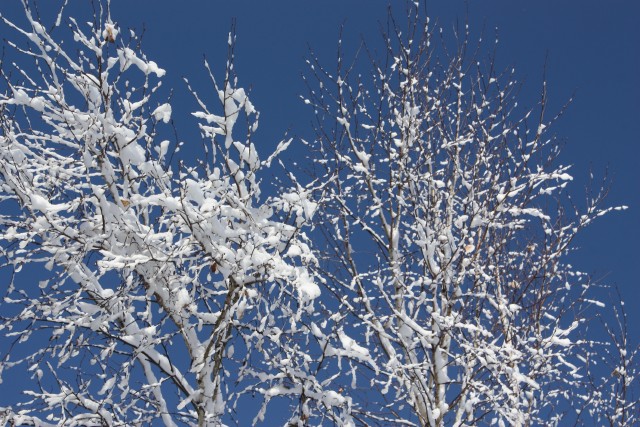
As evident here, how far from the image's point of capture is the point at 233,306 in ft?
13.5

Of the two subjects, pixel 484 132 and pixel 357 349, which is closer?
pixel 357 349

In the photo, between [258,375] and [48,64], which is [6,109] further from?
[258,375]

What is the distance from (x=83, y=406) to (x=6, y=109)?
244 cm

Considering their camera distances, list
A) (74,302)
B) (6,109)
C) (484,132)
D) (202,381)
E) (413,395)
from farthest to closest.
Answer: (484,132) < (413,395) < (6,109) < (202,381) < (74,302)

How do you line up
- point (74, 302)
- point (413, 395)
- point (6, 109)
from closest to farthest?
point (74, 302), point (6, 109), point (413, 395)

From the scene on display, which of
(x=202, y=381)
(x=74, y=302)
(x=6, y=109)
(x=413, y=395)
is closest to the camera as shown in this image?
(x=74, y=302)

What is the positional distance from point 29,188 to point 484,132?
15.4 ft

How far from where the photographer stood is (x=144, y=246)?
4309 mm

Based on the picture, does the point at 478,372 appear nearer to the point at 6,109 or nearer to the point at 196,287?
the point at 196,287

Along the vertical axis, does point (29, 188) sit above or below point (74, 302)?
above

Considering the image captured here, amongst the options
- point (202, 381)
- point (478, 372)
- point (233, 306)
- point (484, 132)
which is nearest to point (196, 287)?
point (233, 306)

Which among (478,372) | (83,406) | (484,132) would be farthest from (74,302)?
(484,132)

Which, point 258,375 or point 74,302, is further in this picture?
point 258,375

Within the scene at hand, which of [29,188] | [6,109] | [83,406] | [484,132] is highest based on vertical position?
[484,132]
